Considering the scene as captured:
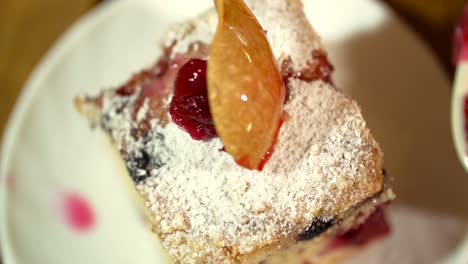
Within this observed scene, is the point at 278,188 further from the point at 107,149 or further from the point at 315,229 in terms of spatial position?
the point at 107,149

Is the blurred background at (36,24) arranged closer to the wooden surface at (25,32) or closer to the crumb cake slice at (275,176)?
the wooden surface at (25,32)

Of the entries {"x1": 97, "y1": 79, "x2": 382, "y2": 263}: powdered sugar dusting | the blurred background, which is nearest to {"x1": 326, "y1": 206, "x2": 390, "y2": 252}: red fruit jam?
{"x1": 97, "y1": 79, "x2": 382, "y2": 263}: powdered sugar dusting

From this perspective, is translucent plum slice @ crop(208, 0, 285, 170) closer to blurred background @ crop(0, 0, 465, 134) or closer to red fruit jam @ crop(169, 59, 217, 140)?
red fruit jam @ crop(169, 59, 217, 140)

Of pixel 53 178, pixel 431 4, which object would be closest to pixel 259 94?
pixel 53 178

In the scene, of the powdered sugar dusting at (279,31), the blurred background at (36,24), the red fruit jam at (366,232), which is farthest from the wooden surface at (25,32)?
the red fruit jam at (366,232)

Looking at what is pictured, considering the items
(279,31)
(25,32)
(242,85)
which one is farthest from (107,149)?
(242,85)

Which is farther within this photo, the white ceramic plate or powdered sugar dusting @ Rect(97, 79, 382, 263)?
the white ceramic plate
